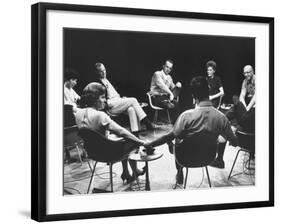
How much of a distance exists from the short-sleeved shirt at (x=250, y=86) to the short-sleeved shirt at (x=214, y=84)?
0.30ft

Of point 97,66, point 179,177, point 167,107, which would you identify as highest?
point 97,66

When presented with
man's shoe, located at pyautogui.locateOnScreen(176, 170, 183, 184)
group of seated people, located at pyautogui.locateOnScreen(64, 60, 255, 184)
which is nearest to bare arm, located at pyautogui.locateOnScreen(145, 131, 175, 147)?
group of seated people, located at pyautogui.locateOnScreen(64, 60, 255, 184)

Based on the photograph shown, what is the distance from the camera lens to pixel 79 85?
2154mm

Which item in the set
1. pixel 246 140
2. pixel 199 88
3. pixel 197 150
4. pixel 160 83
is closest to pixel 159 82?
pixel 160 83

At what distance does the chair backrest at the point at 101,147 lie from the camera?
2172mm

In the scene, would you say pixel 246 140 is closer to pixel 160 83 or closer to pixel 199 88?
pixel 199 88

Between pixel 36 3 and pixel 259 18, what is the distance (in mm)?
716

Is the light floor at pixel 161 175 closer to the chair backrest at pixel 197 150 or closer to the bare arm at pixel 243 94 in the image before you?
Answer: the chair backrest at pixel 197 150

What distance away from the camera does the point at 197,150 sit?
233 cm

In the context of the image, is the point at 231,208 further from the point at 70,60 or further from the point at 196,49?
the point at 70,60

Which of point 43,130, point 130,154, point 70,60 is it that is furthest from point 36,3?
point 130,154

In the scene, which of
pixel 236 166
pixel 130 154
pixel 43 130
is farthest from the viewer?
pixel 236 166

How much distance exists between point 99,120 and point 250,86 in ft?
1.70

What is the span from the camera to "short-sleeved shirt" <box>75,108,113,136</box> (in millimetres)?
2158
